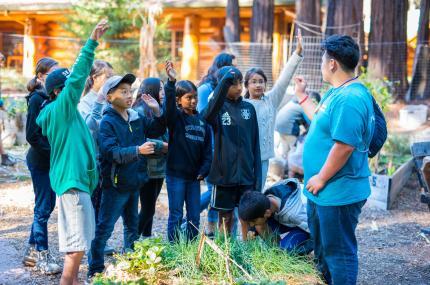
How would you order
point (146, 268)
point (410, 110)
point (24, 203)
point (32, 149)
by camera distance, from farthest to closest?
point (410, 110)
point (24, 203)
point (32, 149)
point (146, 268)

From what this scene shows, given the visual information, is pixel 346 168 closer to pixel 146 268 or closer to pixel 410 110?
pixel 146 268

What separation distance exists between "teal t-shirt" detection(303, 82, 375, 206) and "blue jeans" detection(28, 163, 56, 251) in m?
2.29

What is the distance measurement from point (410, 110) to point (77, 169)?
36.0 feet

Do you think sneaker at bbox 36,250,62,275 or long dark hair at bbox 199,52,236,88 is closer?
sneaker at bbox 36,250,62,275

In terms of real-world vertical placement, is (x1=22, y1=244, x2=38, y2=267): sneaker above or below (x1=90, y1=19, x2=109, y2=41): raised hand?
below

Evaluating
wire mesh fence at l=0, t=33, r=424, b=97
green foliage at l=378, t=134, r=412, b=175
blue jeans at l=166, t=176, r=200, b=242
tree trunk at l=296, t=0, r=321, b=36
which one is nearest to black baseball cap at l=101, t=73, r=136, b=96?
blue jeans at l=166, t=176, r=200, b=242

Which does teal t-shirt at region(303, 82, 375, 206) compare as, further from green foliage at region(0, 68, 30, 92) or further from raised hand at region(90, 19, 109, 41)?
green foliage at region(0, 68, 30, 92)

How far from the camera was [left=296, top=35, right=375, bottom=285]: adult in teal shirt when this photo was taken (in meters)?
3.78

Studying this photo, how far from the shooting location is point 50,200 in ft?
16.4

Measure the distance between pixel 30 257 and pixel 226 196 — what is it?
1.79m

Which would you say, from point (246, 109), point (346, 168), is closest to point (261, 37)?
point (246, 109)

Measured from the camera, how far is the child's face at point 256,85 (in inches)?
217

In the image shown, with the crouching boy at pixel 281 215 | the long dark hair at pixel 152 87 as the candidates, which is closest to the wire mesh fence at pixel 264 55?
the crouching boy at pixel 281 215

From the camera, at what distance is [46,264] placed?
16.2ft
